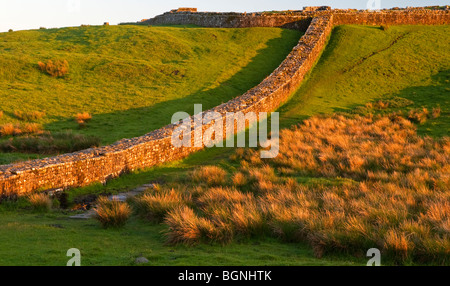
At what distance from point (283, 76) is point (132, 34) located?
16.5 meters

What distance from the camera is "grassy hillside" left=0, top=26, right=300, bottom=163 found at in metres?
23.1

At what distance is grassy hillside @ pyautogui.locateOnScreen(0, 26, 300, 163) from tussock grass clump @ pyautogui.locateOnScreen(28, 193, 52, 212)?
514 cm

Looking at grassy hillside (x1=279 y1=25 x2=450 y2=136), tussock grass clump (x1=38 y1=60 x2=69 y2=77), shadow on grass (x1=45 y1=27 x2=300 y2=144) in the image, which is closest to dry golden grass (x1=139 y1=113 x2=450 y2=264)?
grassy hillside (x1=279 y1=25 x2=450 y2=136)

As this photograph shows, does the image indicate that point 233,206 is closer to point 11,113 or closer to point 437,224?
point 437,224

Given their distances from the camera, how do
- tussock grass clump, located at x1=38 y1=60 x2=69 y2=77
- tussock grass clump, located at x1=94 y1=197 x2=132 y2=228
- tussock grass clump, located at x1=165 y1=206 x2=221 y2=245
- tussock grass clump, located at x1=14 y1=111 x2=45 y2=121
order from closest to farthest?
tussock grass clump, located at x1=165 y1=206 x2=221 y2=245 < tussock grass clump, located at x1=94 y1=197 x2=132 y2=228 < tussock grass clump, located at x1=14 y1=111 x2=45 y2=121 < tussock grass clump, located at x1=38 y1=60 x2=69 y2=77

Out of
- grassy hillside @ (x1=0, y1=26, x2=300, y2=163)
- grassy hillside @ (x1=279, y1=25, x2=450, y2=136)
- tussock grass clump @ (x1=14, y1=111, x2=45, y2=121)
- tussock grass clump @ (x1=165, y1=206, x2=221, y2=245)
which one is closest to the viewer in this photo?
tussock grass clump @ (x1=165, y1=206, x2=221, y2=245)

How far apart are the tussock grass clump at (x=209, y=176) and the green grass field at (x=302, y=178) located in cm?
74


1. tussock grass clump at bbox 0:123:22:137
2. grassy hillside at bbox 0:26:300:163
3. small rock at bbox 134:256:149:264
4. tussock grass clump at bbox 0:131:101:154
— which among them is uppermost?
grassy hillside at bbox 0:26:300:163

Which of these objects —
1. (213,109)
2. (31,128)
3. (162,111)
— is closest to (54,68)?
(162,111)

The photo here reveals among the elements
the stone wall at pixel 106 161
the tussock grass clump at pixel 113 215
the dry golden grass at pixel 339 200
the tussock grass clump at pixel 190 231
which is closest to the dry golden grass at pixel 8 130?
the stone wall at pixel 106 161

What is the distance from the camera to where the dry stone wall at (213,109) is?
39.5ft

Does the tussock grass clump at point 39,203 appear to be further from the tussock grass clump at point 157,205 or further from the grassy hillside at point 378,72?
the grassy hillside at point 378,72

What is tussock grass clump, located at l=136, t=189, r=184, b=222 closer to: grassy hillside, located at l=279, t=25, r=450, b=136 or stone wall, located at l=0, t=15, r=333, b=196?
stone wall, located at l=0, t=15, r=333, b=196

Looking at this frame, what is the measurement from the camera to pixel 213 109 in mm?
21422
